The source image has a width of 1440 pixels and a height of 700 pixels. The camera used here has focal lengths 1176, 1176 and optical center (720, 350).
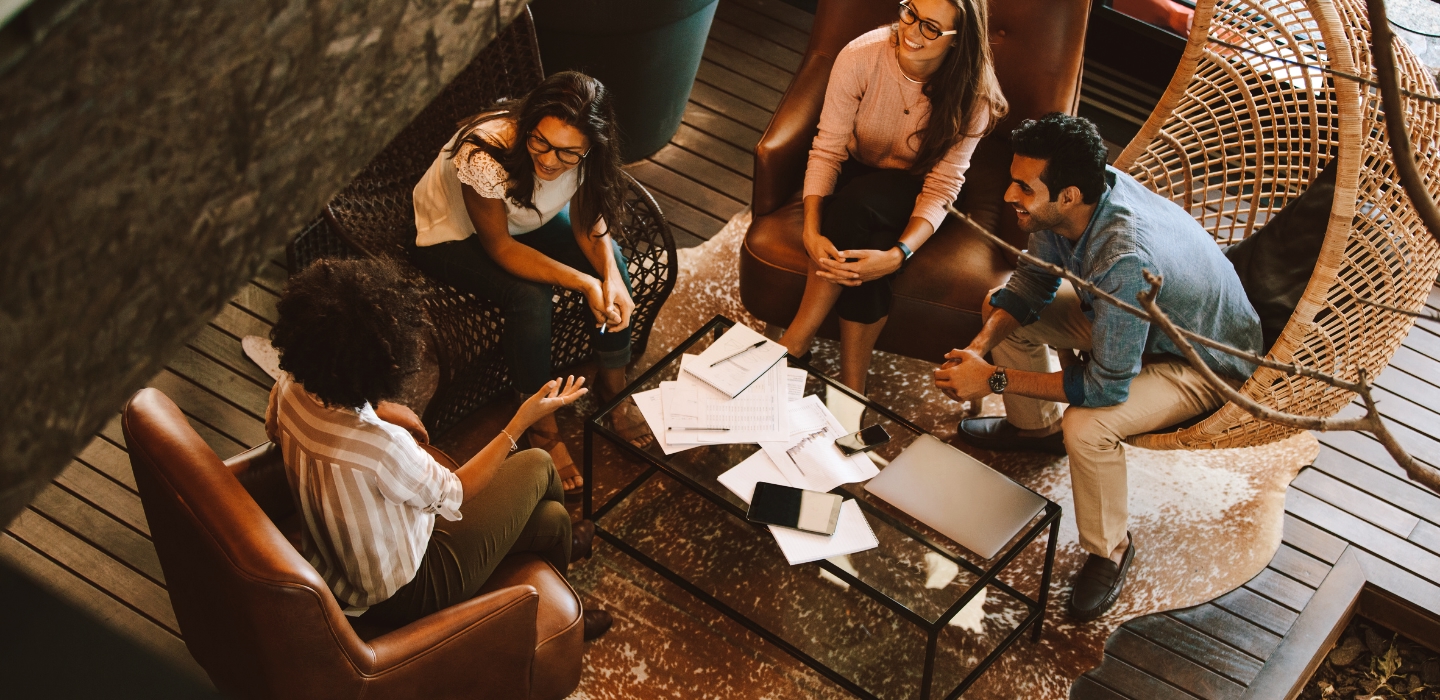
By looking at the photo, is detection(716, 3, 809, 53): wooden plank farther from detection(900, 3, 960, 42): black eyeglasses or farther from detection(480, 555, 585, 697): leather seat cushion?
detection(480, 555, 585, 697): leather seat cushion

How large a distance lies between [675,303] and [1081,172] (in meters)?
1.34

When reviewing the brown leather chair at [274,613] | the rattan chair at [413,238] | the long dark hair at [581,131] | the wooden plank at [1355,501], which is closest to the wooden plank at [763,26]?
the rattan chair at [413,238]

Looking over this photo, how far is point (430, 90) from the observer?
568 mm

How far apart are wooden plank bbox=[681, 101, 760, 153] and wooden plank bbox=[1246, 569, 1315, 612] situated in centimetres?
198

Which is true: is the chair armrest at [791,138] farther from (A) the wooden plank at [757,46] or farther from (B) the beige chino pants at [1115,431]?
(A) the wooden plank at [757,46]

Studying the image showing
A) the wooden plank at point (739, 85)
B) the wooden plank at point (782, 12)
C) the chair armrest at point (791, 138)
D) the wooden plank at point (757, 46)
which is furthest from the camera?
the wooden plank at point (782, 12)

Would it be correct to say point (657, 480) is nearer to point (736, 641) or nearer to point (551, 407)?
point (736, 641)

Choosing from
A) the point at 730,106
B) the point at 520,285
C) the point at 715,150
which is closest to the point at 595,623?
the point at 520,285

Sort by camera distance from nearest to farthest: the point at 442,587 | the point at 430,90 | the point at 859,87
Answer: the point at 430,90
the point at 442,587
the point at 859,87

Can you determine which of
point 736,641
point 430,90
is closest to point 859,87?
point 736,641

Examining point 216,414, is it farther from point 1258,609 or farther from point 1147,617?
point 1258,609

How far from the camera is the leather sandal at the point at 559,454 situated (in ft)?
9.21

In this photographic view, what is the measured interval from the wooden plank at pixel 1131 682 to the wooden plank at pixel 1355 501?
2.46ft

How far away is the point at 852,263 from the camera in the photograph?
2.72 metres
